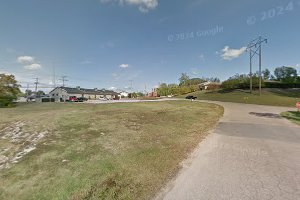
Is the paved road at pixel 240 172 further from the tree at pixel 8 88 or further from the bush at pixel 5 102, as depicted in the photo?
the tree at pixel 8 88

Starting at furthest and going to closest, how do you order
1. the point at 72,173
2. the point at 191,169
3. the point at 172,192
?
the point at 191,169
the point at 72,173
the point at 172,192

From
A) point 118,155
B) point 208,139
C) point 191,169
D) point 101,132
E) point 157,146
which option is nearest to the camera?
point 191,169

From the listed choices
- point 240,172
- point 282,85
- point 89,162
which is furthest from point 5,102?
point 282,85

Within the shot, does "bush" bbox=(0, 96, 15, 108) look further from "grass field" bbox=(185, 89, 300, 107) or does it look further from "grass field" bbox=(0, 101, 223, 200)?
"grass field" bbox=(185, 89, 300, 107)

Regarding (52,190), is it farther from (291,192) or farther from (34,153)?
(291,192)

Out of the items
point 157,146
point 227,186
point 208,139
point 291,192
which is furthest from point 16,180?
point 208,139

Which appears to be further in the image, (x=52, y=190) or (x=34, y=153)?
(x=34, y=153)

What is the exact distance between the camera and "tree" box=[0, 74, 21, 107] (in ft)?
91.1

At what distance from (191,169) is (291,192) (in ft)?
7.10

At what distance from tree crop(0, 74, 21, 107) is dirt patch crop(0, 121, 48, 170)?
22795mm

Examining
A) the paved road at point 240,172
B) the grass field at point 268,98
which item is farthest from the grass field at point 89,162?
the grass field at point 268,98

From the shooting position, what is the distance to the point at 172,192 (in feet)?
12.7

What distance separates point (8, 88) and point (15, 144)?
2918 centimetres

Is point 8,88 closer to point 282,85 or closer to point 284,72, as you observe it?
point 282,85
